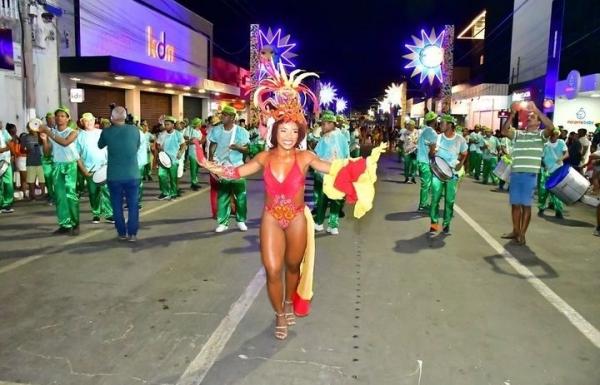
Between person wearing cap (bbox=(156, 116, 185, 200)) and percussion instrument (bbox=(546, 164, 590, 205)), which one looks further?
person wearing cap (bbox=(156, 116, 185, 200))

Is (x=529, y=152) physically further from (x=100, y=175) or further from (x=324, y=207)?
(x=100, y=175)

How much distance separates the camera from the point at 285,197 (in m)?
4.61

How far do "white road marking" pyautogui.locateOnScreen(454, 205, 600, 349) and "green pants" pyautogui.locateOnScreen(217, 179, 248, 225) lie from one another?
388 cm

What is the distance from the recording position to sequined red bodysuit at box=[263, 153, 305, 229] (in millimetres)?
4609

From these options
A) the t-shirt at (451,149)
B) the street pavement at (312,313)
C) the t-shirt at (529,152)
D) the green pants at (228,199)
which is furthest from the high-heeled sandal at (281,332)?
the t-shirt at (451,149)

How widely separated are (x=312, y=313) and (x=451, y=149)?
4.86m

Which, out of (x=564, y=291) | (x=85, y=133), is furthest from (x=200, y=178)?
(x=564, y=291)

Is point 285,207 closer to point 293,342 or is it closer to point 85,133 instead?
point 293,342

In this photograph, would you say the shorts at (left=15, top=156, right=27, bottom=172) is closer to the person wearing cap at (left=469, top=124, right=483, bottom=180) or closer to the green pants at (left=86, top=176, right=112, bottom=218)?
the green pants at (left=86, top=176, right=112, bottom=218)

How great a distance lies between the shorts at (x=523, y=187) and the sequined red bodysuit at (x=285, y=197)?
4858mm

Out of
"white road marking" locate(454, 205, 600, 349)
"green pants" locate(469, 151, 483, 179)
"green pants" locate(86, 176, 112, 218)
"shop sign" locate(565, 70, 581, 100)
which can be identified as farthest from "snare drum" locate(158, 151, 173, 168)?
"shop sign" locate(565, 70, 581, 100)

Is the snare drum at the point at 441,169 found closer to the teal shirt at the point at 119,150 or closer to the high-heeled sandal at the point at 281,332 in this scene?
the teal shirt at the point at 119,150

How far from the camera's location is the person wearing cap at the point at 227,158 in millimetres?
8945

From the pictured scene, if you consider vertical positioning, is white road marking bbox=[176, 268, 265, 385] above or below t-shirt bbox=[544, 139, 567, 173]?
below
